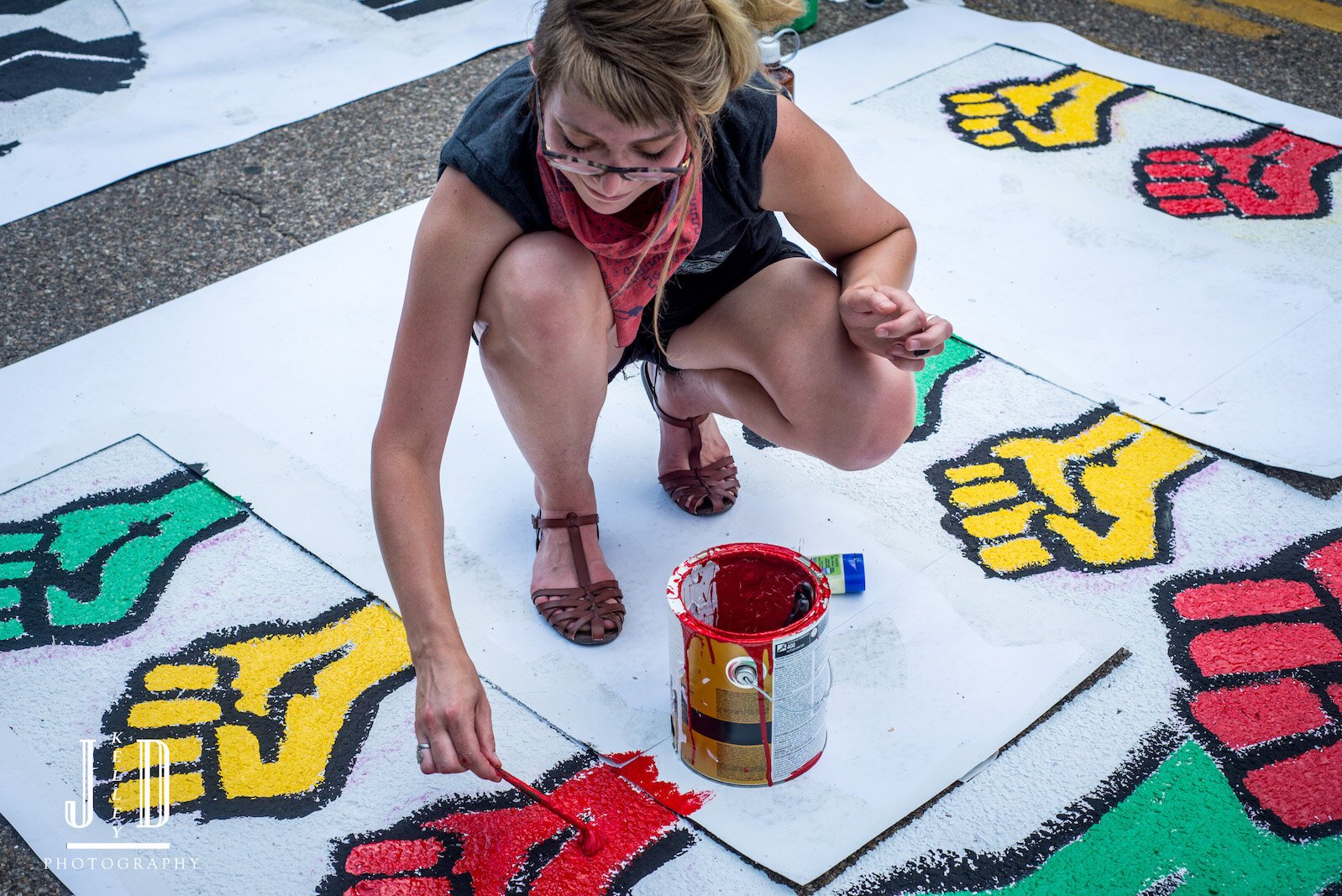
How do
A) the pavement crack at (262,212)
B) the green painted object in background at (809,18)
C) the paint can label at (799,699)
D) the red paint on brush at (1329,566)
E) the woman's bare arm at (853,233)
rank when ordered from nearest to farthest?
1. the paint can label at (799,699)
2. the woman's bare arm at (853,233)
3. the red paint on brush at (1329,566)
4. the pavement crack at (262,212)
5. the green painted object in background at (809,18)

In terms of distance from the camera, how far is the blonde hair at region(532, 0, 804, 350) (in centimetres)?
120

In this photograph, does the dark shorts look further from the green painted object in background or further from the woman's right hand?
the green painted object in background

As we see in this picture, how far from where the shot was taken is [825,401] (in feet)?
5.23

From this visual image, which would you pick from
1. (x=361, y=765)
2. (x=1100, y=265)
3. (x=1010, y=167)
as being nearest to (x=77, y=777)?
(x=361, y=765)

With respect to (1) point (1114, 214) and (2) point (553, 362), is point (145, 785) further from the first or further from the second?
(1) point (1114, 214)

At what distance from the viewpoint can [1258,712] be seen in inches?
58.9

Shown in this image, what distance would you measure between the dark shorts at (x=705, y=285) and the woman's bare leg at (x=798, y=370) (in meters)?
0.01

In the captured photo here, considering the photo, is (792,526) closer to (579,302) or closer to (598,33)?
(579,302)

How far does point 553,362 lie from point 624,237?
0.60ft

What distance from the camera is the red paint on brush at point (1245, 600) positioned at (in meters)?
1.64

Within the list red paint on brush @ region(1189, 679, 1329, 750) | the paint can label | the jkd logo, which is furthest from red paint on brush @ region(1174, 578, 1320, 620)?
the jkd logo

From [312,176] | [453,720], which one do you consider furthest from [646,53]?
[312,176]

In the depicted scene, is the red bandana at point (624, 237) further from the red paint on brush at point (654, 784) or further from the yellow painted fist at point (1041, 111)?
the yellow painted fist at point (1041, 111)

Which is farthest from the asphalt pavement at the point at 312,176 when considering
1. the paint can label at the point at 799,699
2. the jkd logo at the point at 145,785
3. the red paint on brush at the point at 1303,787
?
the jkd logo at the point at 145,785
